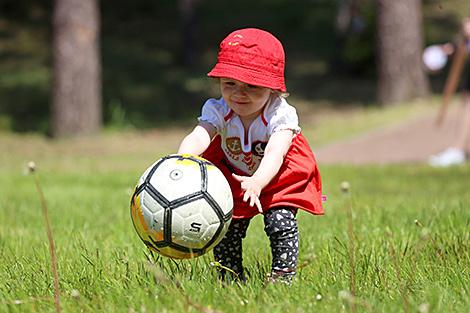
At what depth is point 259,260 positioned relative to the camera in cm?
516

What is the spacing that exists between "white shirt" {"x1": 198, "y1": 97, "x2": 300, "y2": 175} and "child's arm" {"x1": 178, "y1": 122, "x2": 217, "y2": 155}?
36mm

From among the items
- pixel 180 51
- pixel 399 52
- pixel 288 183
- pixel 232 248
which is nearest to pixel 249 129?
pixel 288 183

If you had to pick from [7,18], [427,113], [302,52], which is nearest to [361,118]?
[427,113]

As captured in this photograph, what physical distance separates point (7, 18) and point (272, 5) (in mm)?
9540

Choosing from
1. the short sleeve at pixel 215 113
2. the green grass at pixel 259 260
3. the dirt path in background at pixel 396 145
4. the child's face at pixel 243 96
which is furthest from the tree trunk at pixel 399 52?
the child's face at pixel 243 96

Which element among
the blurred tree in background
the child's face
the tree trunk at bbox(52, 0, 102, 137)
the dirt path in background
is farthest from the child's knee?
the blurred tree in background

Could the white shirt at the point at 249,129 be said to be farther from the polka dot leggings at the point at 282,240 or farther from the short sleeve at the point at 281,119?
the polka dot leggings at the point at 282,240

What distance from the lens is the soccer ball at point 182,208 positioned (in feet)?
13.4

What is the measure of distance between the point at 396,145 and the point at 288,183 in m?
10.5

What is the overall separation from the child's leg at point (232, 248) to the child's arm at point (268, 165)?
499mm

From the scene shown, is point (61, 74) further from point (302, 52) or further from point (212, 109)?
point (212, 109)

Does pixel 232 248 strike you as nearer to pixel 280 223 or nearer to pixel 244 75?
pixel 280 223

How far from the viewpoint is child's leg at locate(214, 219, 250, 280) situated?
15.5ft

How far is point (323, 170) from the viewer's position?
12.0m
